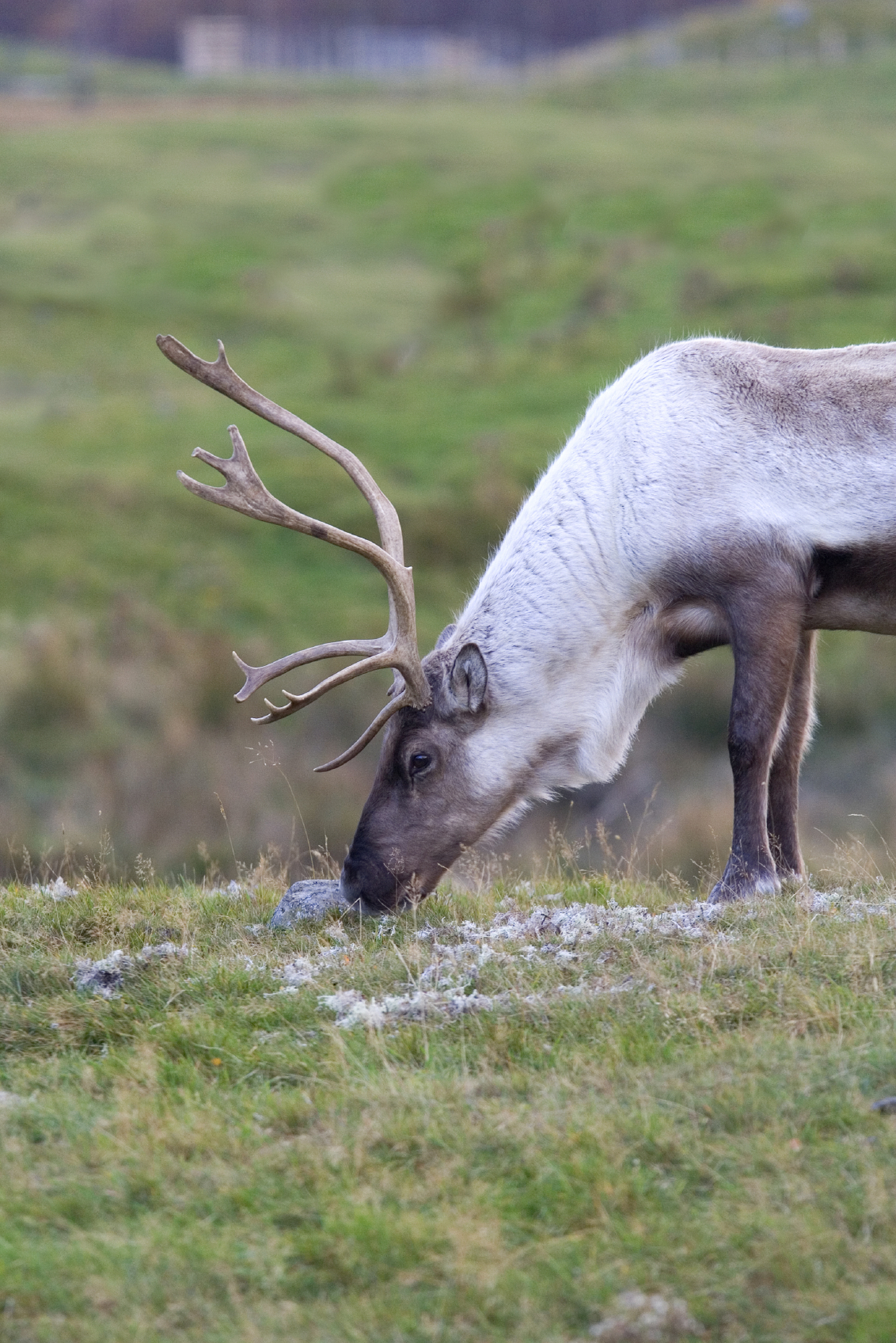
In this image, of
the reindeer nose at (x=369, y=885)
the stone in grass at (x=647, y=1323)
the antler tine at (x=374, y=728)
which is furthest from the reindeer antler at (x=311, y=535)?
the stone in grass at (x=647, y=1323)

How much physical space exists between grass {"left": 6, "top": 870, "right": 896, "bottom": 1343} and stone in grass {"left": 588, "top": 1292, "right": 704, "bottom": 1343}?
0.04 m

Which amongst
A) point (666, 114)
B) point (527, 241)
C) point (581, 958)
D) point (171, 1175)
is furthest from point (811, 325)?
point (666, 114)

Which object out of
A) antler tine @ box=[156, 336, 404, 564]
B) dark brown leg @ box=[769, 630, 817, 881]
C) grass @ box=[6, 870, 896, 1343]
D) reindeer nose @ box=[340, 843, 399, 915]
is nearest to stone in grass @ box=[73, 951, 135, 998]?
grass @ box=[6, 870, 896, 1343]

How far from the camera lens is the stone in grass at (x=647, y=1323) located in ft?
10.4

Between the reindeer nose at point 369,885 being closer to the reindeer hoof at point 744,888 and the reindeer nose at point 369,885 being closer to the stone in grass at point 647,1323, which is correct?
the reindeer hoof at point 744,888

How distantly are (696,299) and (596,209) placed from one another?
9378 millimetres

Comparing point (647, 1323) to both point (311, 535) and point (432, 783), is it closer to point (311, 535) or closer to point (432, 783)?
point (432, 783)

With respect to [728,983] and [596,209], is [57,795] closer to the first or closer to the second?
[728,983]

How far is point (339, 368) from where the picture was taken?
26.0m

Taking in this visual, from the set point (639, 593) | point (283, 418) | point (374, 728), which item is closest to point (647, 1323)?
point (374, 728)

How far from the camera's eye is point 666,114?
191 ft

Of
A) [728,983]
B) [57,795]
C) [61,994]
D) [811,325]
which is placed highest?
[728,983]

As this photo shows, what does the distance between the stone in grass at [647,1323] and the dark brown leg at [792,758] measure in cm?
345

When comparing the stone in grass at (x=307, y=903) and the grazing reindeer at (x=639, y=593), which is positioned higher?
the grazing reindeer at (x=639, y=593)
